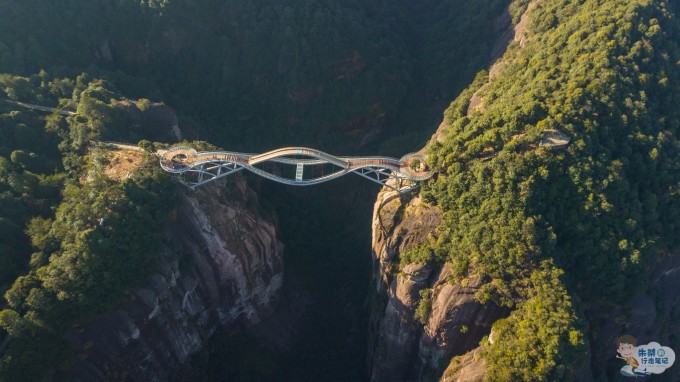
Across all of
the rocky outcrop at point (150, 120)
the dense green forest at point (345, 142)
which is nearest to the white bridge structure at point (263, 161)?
the dense green forest at point (345, 142)

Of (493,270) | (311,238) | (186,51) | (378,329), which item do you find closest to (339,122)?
(311,238)

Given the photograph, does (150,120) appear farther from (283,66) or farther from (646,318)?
(646,318)

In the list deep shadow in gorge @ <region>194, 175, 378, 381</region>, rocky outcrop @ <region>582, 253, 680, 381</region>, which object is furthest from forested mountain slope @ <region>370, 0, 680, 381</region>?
deep shadow in gorge @ <region>194, 175, 378, 381</region>

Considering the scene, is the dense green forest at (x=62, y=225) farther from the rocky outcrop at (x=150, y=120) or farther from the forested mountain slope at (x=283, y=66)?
the forested mountain slope at (x=283, y=66)

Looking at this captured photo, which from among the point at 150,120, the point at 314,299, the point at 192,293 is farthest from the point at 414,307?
the point at 150,120

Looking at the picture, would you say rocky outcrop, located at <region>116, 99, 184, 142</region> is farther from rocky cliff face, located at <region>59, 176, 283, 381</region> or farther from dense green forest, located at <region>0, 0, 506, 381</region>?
rocky cliff face, located at <region>59, 176, 283, 381</region>

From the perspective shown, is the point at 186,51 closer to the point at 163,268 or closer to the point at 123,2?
the point at 123,2
